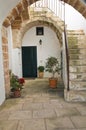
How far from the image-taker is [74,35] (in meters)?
6.66

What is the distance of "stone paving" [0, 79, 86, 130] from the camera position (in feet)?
8.94

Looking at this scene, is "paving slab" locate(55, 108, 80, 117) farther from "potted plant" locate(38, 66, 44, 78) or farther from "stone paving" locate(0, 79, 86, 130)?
"potted plant" locate(38, 66, 44, 78)

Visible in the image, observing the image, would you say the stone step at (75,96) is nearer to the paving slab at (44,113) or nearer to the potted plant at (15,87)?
the paving slab at (44,113)

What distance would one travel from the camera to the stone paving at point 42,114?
272cm

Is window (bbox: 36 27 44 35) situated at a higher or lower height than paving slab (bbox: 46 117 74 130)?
higher

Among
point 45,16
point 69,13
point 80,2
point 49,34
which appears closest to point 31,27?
point 49,34

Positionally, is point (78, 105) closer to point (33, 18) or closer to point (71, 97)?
point (71, 97)

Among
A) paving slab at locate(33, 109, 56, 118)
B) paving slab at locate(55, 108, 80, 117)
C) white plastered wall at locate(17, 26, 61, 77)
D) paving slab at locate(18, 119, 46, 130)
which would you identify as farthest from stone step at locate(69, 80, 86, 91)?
white plastered wall at locate(17, 26, 61, 77)

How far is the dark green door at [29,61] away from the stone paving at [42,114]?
15.5 feet

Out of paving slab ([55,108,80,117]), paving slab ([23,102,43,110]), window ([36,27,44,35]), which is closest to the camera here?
paving slab ([55,108,80,117])

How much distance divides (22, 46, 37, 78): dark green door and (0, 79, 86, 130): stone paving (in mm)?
4711

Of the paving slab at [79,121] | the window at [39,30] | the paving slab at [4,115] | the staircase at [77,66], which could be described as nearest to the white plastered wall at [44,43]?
the window at [39,30]

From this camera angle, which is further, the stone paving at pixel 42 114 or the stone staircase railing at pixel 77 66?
the stone staircase railing at pixel 77 66

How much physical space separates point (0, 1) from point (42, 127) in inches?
90.1
